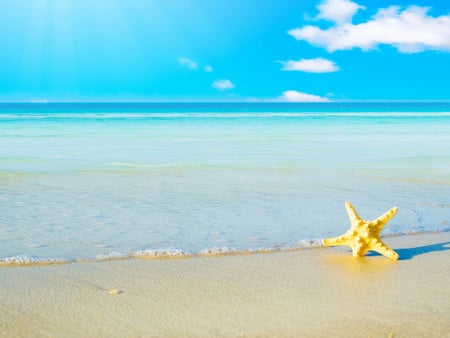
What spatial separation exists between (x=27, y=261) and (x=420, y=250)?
131 inches

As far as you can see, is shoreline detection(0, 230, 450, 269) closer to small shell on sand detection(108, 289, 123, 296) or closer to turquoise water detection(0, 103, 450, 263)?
turquoise water detection(0, 103, 450, 263)

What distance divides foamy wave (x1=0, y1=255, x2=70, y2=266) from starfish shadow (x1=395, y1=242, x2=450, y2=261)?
9.22 feet

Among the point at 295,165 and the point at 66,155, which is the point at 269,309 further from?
the point at 66,155

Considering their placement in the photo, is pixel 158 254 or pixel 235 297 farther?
pixel 158 254

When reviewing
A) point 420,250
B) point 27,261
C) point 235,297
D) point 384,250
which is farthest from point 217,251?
point 420,250

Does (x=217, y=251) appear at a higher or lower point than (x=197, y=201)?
lower

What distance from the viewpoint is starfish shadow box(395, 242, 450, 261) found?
4.48 meters

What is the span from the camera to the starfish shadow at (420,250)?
4480mm

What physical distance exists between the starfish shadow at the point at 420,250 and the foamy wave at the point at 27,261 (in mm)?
2809

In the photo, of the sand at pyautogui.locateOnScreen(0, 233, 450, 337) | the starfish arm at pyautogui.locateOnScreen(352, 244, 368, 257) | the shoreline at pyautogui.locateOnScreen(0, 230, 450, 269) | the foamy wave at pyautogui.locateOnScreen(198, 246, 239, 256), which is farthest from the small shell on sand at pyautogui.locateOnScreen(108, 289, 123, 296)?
the starfish arm at pyautogui.locateOnScreen(352, 244, 368, 257)

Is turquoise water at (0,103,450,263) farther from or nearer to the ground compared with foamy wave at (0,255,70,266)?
farther from the ground

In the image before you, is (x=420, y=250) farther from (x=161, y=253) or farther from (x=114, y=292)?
(x=114, y=292)

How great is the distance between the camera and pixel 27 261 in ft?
13.6

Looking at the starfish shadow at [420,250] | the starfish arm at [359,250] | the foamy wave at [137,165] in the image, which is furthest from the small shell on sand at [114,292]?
the foamy wave at [137,165]
